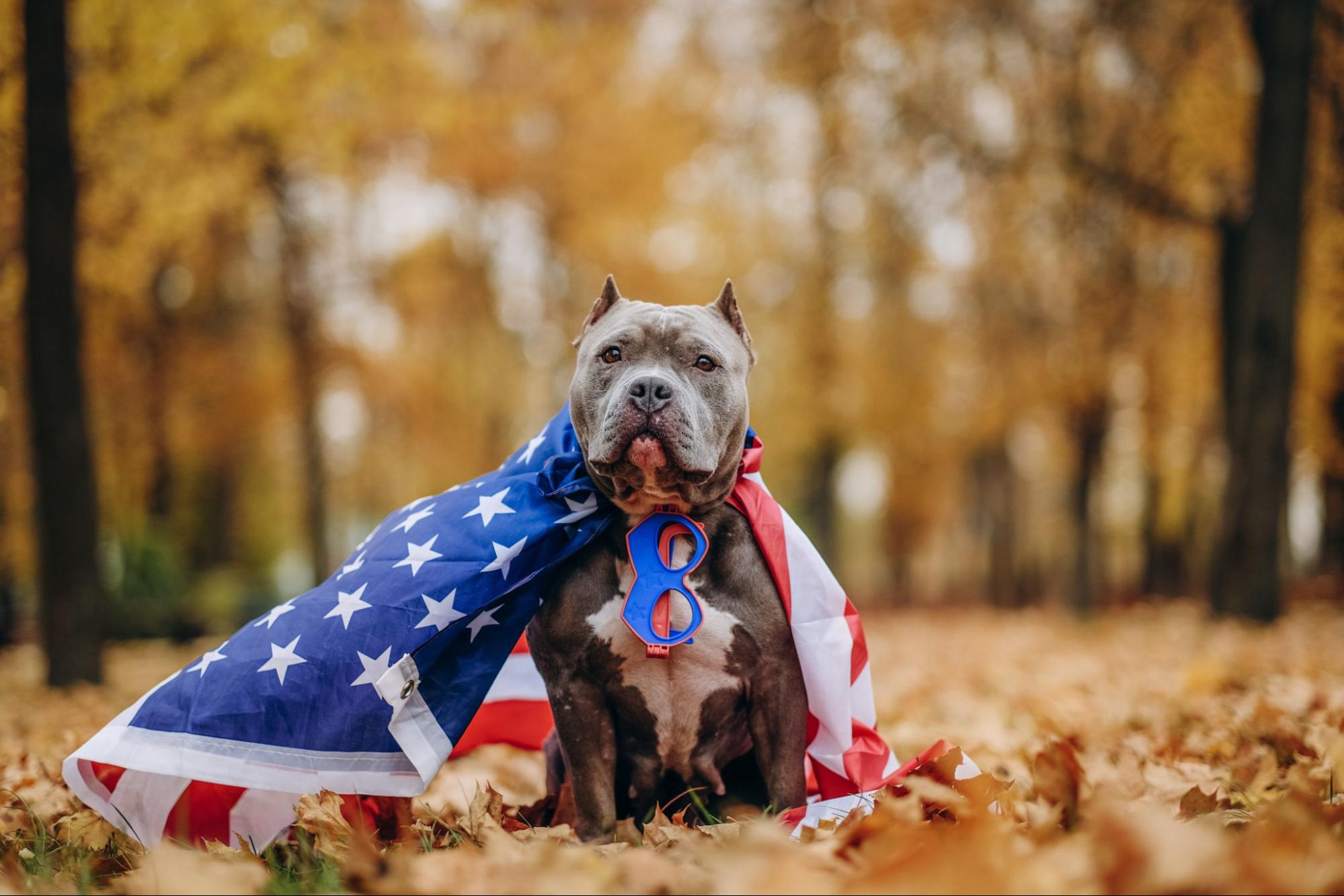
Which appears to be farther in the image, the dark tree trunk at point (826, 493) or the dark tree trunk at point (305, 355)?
the dark tree trunk at point (826, 493)

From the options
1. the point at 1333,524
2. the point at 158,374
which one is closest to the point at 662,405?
the point at 158,374

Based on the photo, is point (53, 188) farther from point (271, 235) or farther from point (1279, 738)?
point (271, 235)

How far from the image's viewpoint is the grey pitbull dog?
2.60m

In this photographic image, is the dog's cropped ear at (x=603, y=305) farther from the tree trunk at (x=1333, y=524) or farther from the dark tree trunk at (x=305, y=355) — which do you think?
the tree trunk at (x=1333, y=524)

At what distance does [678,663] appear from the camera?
2.62 meters

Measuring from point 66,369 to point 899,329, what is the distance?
1322 centimetres

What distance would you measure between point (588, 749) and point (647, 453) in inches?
32.8

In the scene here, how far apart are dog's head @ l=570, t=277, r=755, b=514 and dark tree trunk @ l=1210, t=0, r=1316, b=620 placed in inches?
266

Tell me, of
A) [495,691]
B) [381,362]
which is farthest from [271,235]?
[495,691]

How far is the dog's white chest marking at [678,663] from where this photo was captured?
2613mm

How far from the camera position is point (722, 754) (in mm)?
2826

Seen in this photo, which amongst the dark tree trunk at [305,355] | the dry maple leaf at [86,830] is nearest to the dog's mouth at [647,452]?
the dry maple leaf at [86,830]

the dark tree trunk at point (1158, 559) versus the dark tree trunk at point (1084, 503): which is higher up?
the dark tree trunk at point (1084, 503)

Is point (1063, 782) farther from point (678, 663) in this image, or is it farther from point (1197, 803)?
point (678, 663)
